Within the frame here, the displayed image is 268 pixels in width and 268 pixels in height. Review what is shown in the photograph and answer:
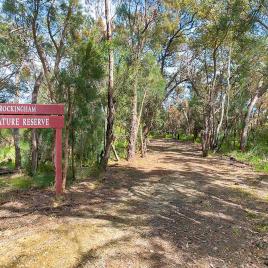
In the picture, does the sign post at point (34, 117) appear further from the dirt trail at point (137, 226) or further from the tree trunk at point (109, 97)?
the tree trunk at point (109, 97)

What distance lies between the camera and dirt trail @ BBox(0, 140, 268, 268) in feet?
15.2

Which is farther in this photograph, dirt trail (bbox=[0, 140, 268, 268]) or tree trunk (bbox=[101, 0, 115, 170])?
tree trunk (bbox=[101, 0, 115, 170])

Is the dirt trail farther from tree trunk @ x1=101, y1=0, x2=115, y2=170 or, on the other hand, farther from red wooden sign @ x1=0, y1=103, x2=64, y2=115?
red wooden sign @ x1=0, y1=103, x2=64, y2=115

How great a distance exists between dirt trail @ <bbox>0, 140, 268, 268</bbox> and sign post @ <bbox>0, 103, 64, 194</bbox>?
1264 mm

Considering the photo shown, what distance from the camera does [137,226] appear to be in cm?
589

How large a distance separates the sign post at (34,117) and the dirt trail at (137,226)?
4.15ft

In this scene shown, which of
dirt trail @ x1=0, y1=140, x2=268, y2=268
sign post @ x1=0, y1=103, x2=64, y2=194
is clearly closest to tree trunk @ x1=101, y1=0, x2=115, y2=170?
dirt trail @ x1=0, y1=140, x2=268, y2=268

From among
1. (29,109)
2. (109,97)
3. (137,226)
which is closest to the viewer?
(137,226)

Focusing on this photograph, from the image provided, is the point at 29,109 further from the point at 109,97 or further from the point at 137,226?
the point at 109,97

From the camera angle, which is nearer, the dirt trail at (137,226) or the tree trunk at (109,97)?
the dirt trail at (137,226)

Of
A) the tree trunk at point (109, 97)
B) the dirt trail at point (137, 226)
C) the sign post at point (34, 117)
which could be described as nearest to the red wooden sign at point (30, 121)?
the sign post at point (34, 117)

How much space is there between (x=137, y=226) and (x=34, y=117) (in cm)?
310

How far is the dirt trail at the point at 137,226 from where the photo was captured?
15.2ft

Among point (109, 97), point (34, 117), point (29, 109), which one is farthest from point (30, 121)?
point (109, 97)
